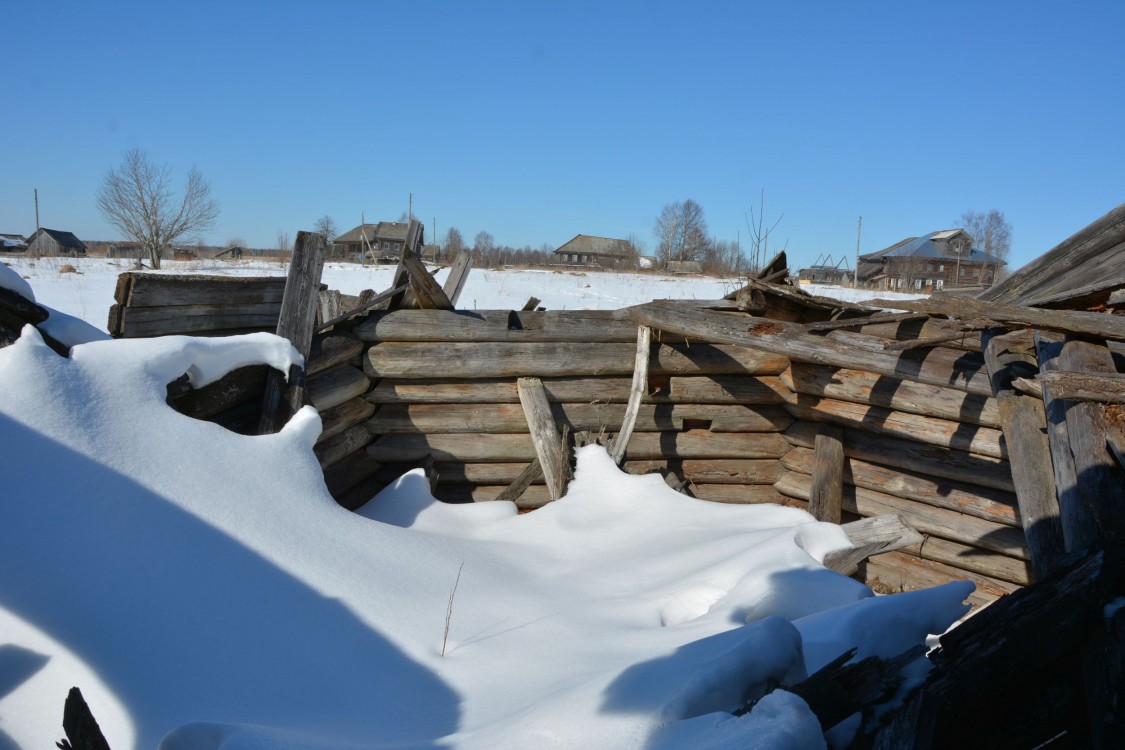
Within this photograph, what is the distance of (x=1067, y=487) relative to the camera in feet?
9.73

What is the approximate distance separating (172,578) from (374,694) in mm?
993

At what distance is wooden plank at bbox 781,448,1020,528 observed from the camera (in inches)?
235

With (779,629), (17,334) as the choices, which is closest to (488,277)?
(17,334)

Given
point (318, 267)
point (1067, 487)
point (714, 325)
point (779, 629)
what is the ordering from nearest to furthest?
point (779, 629), point (1067, 487), point (318, 267), point (714, 325)

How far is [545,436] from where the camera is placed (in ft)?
22.3

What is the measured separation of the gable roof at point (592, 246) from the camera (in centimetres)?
7419

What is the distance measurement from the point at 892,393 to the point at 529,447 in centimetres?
327

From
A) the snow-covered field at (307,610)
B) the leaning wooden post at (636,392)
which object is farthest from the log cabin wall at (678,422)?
the snow-covered field at (307,610)

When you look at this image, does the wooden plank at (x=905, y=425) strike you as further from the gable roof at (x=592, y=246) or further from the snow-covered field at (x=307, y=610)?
the gable roof at (x=592, y=246)

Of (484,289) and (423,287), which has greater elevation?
(484,289)

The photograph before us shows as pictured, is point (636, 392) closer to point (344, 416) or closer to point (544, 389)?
point (544, 389)

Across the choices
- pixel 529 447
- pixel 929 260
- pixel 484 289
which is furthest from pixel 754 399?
pixel 929 260

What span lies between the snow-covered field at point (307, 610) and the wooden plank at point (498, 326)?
69.8 inches

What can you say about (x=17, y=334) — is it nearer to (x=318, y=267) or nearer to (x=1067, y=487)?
(x=318, y=267)
